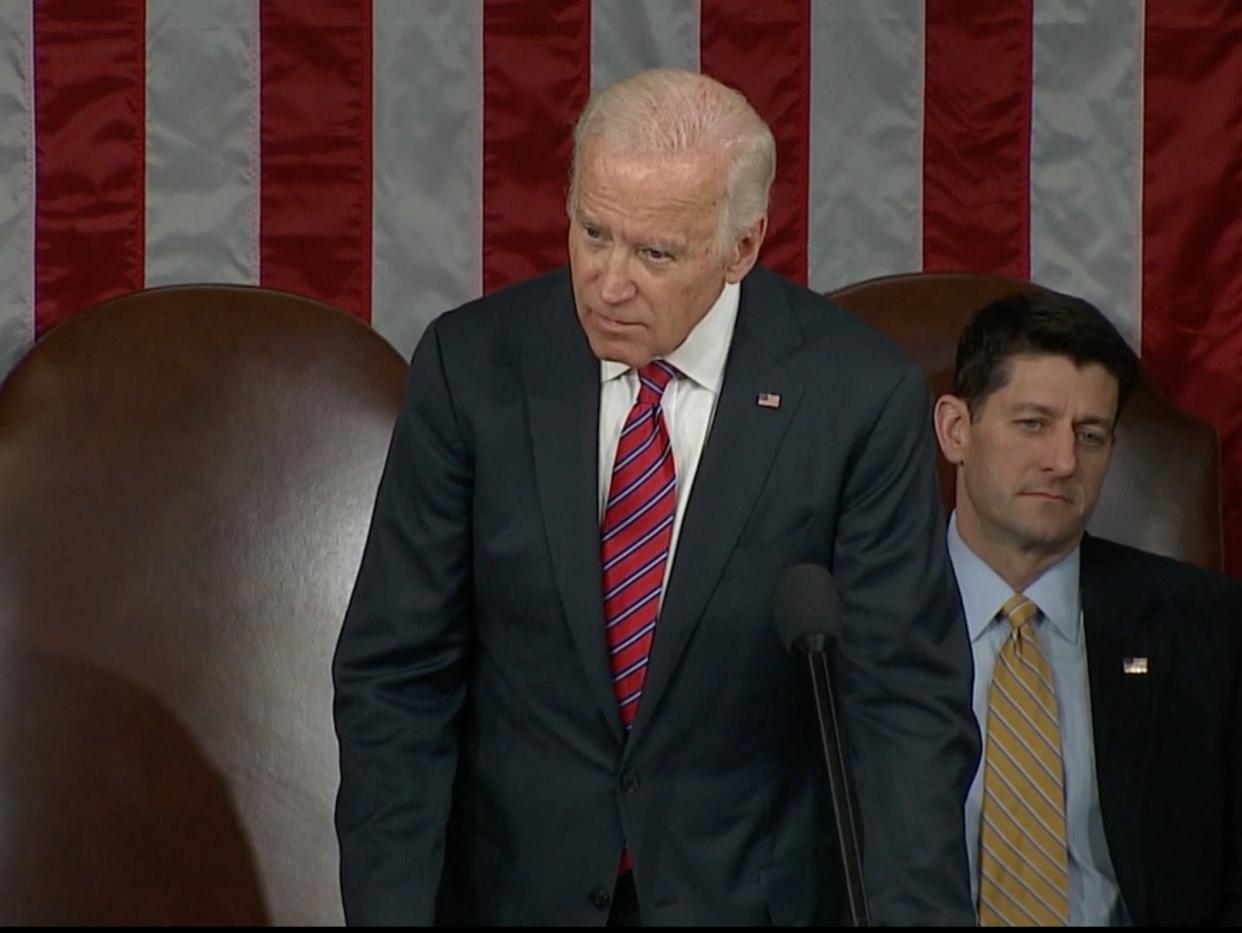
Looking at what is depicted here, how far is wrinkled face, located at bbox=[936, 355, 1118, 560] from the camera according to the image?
9.84 feet

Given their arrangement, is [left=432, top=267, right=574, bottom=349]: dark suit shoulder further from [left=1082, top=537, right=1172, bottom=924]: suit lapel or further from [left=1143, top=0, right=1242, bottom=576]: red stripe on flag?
[left=1143, top=0, right=1242, bottom=576]: red stripe on flag

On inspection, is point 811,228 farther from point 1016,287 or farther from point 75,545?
point 75,545

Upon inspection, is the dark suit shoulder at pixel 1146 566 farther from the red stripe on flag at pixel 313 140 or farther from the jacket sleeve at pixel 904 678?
the red stripe on flag at pixel 313 140

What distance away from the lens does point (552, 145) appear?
10.9 feet

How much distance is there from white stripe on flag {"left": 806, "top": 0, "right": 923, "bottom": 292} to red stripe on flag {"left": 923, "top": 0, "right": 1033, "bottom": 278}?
0.9 inches

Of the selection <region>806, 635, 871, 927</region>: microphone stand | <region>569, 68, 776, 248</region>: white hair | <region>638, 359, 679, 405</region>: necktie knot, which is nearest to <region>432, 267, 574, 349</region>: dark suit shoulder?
<region>638, 359, 679, 405</region>: necktie knot

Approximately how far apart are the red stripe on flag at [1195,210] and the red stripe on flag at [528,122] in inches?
32.1

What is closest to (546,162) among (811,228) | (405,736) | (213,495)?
(811,228)

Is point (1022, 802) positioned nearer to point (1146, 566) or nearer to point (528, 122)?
point (1146, 566)

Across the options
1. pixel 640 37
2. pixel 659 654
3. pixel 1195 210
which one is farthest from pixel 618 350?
pixel 1195 210

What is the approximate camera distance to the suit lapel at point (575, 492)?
7.44 feet

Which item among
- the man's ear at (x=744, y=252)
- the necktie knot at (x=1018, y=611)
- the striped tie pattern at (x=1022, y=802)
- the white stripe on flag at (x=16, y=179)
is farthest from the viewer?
the white stripe on flag at (x=16, y=179)

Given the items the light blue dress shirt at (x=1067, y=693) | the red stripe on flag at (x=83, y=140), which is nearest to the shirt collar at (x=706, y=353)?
the light blue dress shirt at (x=1067, y=693)

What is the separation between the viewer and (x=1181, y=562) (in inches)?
122
